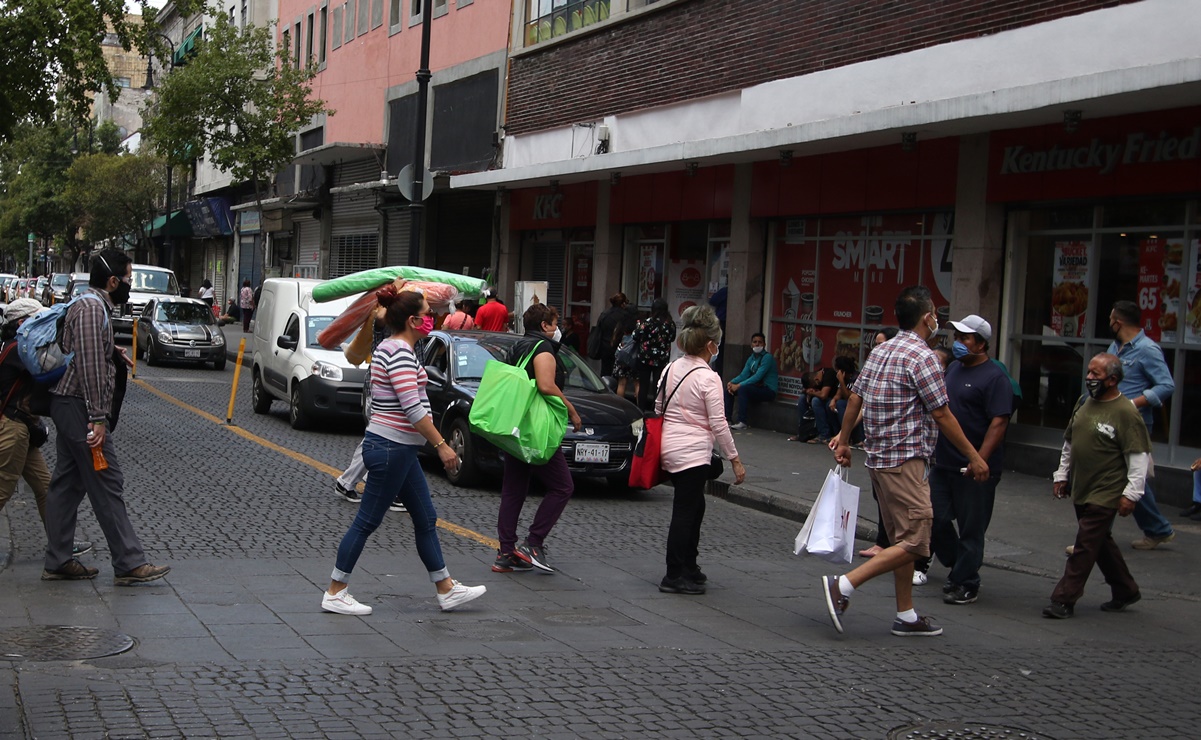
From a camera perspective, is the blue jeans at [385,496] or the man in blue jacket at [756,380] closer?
the blue jeans at [385,496]

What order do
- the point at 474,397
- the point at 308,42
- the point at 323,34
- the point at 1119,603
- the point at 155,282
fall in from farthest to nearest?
the point at 308,42 < the point at 323,34 < the point at 155,282 < the point at 474,397 < the point at 1119,603

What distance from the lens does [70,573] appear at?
7.78 m

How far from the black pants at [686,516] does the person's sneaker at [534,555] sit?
0.95 meters

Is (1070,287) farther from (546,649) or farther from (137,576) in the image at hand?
(137,576)

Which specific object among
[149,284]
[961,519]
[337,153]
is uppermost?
[337,153]

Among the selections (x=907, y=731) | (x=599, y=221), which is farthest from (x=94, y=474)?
(x=599, y=221)

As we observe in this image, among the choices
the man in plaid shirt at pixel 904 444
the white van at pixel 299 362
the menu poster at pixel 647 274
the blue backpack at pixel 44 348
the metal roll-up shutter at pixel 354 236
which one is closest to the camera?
the man in plaid shirt at pixel 904 444

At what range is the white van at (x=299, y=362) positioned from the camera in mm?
16500

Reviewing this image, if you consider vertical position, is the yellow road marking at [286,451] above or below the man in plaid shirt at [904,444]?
below

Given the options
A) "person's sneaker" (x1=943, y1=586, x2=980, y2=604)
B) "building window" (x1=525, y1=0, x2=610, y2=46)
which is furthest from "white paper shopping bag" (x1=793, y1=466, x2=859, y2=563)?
"building window" (x1=525, y1=0, x2=610, y2=46)

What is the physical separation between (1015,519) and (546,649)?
6.67 m

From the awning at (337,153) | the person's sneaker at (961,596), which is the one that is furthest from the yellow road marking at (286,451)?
the awning at (337,153)

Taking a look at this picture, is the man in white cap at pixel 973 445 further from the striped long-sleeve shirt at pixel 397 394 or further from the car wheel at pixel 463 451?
the car wheel at pixel 463 451

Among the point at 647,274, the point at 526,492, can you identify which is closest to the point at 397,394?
the point at 526,492
